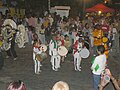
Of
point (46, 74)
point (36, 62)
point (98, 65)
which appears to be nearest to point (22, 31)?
point (36, 62)

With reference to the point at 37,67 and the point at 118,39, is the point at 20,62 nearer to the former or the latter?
the point at 37,67

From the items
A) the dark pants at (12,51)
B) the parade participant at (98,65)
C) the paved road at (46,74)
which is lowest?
the paved road at (46,74)

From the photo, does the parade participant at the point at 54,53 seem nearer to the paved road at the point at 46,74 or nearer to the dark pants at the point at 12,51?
the paved road at the point at 46,74

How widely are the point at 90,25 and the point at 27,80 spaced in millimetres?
9476

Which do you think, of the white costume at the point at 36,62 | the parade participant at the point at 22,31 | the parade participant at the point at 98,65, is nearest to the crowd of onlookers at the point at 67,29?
the parade participant at the point at 22,31

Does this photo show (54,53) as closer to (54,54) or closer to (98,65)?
(54,54)

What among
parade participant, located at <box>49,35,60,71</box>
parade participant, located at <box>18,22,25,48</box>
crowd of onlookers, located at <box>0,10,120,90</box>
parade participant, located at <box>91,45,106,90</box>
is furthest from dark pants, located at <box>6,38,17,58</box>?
parade participant, located at <box>91,45,106,90</box>

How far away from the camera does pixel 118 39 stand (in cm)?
1894

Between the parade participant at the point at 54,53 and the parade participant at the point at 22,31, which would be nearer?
the parade participant at the point at 54,53

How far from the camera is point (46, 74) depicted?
12.7 meters

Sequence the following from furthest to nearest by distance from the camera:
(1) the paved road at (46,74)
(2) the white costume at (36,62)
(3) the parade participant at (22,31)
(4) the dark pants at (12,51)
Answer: (3) the parade participant at (22,31) < (4) the dark pants at (12,51) < (2) the white costume at (36,62) < (1) the paved road at (46,74)

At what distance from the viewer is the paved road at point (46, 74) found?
1116 centimetres

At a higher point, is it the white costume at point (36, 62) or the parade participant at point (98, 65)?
the parade participant at point (98, 65)

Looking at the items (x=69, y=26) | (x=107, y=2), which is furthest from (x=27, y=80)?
(x=107, y=2)
